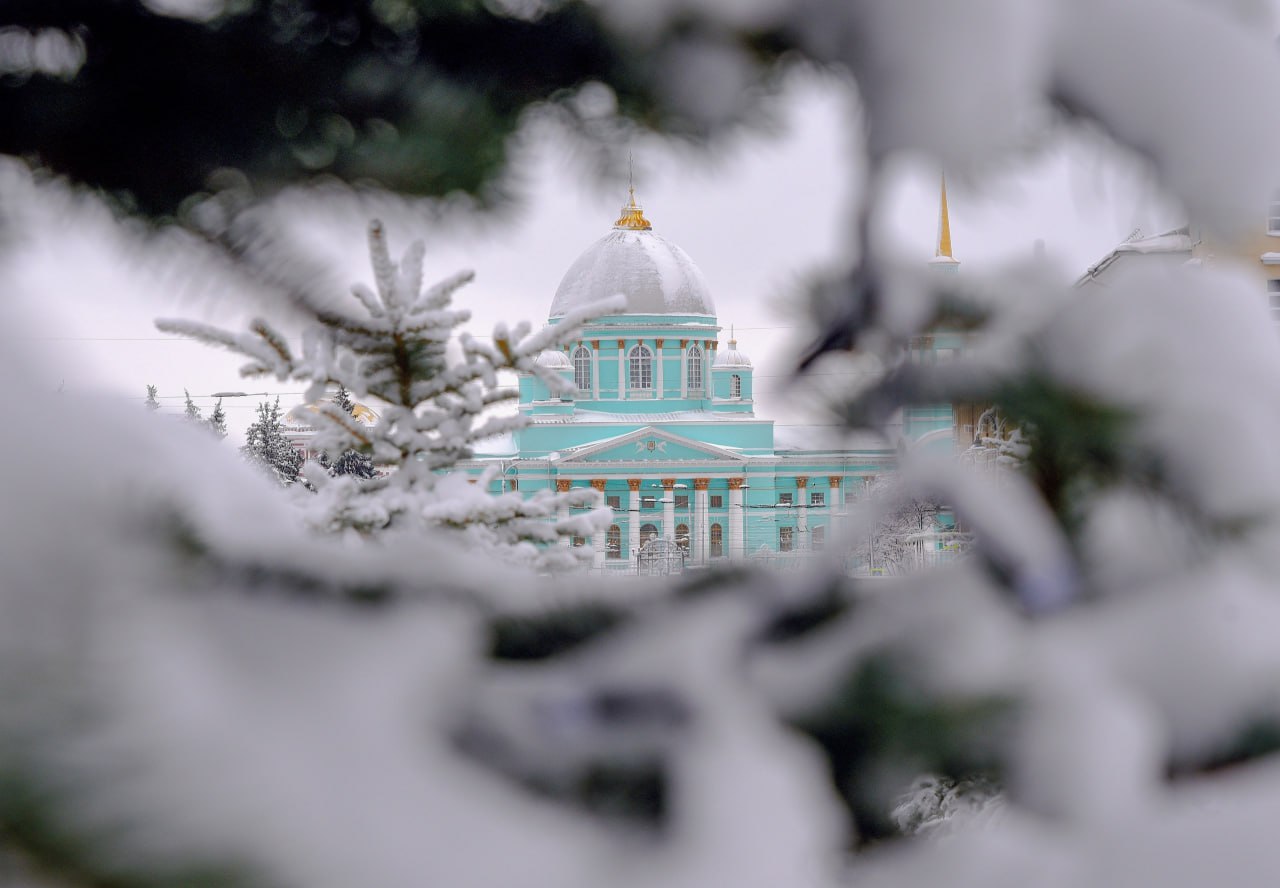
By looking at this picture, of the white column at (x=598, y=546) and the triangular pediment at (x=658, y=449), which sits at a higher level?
the triangular pediment at (x=658, y=449)

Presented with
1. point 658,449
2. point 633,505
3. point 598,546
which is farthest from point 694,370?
point 598,546

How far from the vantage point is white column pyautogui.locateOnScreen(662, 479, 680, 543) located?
24.6 metres

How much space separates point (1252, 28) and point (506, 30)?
0.42 m

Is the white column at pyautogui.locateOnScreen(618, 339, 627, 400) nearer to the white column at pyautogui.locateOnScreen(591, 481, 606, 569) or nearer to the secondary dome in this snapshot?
the secondary dome

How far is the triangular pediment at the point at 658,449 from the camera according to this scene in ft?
81.0

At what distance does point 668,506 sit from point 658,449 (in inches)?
75.5

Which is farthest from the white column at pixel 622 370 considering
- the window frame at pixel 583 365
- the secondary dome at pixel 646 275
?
the secondary dome at pixel 646 275

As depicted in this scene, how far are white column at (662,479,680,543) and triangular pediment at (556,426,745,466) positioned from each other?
0.67 metres

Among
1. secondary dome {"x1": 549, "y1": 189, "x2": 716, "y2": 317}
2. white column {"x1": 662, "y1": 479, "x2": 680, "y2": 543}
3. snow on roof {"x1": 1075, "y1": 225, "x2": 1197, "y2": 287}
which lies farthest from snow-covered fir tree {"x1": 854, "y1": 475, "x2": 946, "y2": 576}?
secondary dome {"x1": 549, "y1": 189, "x2": 716, "y2": 317}

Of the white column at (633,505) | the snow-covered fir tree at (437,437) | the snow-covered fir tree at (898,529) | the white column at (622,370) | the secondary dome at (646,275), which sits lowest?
the snow-covered fir tree at (898,529)

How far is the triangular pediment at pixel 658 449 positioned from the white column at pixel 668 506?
670 mm

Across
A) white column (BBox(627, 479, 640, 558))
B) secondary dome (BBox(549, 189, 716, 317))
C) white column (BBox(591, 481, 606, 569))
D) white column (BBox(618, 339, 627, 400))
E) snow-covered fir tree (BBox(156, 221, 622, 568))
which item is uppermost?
secondary dome (BBox(549, 189, 716, 317))

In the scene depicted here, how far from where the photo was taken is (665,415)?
1053 inches

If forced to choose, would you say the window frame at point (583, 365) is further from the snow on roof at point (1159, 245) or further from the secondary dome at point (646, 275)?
the snow on roof at point (1159, 245)
